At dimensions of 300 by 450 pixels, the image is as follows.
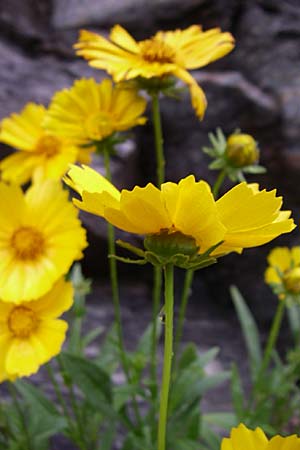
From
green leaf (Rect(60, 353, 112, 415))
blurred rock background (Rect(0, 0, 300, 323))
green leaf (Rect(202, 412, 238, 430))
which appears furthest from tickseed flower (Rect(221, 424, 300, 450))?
blurred rock background (Rect(0, 0, 300, 323))

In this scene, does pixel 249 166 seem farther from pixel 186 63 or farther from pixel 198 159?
pixel 198 159

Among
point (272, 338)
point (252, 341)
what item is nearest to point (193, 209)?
point (272, 338)

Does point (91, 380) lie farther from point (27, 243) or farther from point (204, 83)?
point (204, 83)

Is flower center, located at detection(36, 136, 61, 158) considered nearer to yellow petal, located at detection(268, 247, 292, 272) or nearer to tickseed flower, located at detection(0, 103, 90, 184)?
tickseed flower, located at detection(0, 103, 90, 184)

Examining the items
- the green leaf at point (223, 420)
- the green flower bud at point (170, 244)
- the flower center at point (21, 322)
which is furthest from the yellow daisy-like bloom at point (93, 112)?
the green leaf at point (223, 420)

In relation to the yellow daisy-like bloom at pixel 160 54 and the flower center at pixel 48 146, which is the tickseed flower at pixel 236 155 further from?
the flower center at pixel 48 146

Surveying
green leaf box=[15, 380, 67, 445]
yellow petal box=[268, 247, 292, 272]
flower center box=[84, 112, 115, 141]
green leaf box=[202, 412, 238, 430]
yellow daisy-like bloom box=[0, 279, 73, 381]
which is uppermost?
flower center box=[84, 112, 115, 141]
